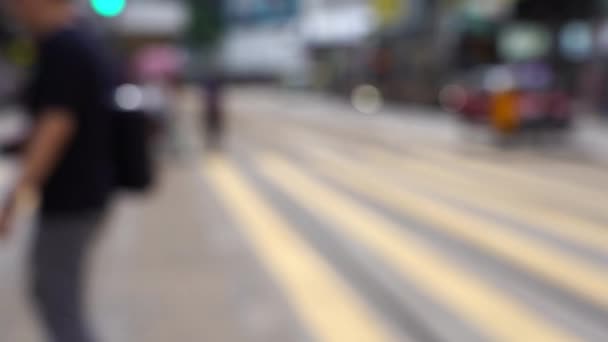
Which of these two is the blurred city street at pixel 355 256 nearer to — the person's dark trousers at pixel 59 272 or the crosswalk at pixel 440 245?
the crosswalk at pixel 440 245

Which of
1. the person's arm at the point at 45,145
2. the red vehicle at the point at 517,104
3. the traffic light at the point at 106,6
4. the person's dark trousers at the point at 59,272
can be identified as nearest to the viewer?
the person's arm at the point at 45,145

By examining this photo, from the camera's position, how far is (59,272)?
2490mm

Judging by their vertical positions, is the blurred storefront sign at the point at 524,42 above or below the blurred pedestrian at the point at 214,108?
above

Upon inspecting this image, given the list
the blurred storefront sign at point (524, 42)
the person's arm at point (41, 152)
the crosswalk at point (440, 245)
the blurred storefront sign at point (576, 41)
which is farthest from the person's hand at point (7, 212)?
the blurred storefront sign at point (524, 42)

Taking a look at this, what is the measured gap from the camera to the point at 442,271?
5668 millimetres

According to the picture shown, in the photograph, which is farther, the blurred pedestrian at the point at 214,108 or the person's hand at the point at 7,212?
the blurred pedestrian at the point at 214,108

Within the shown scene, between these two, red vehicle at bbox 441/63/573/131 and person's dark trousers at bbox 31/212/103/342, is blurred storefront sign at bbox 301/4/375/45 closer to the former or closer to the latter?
red vehicle at bbox 441/63/573/131

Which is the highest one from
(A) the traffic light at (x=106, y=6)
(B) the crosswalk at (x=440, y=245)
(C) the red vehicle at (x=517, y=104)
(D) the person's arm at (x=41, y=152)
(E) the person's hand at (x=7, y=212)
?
(A) the traffic light at (x=106, y=6)

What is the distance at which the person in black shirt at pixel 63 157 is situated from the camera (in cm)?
237

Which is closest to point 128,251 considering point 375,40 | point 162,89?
point 162,89

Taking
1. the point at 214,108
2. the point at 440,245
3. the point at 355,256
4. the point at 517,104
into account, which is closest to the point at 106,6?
the point at 355,256

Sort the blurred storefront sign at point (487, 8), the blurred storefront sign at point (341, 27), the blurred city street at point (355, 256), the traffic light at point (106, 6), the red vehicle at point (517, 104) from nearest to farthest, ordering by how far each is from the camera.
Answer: the blurred city street at point (355, 256) < the traffic light at point (106, 6) < the red vehicle at point (517, 104) < the blurred storefront sign at point (487, 8) < the blurred storefront sign at point (341, 27)

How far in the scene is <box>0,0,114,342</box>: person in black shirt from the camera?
7.79 feet

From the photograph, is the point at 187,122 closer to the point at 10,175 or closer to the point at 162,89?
the point at 162,89
